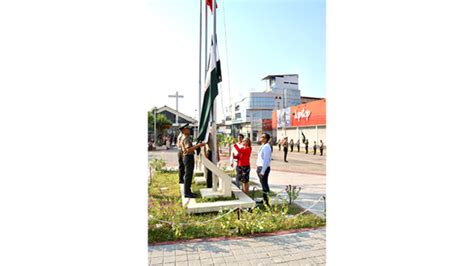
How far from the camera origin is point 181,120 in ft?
85.3

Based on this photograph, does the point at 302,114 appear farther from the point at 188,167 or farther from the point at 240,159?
the point at 188,167

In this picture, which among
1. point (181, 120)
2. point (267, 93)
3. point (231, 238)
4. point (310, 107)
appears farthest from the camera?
point (267, 93)

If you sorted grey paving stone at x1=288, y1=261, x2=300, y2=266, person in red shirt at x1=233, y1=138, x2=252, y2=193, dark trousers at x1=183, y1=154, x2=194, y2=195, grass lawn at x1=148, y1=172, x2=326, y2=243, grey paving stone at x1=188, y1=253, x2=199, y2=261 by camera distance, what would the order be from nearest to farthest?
grey paving stone at x1=288, y1=261, x2=300, y2=266
grey paving stone at x1=188, y1=253, x2=199, y2=261
grass lawn at x1=148, y1=172, x2=326, y2=243
dark trousers at x1=183, y1=154, x2=194, y2=195
person in red shirt at x1=233, y1=138, x2=252, y2=193

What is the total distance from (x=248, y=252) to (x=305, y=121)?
19.5m

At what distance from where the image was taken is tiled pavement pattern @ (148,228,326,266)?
2500 millimetres

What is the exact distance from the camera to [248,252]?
266cm

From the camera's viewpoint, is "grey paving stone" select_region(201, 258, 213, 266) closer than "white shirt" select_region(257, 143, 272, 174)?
Yes

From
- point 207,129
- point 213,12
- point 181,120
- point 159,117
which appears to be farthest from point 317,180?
point 181,120

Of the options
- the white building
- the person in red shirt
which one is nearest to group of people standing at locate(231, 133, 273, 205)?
the person in red shirt

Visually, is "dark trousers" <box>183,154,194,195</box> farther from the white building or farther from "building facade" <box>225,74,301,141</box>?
the white building

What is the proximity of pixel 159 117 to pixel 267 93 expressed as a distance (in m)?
27.4

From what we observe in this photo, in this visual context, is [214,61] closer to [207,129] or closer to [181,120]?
[207,129]

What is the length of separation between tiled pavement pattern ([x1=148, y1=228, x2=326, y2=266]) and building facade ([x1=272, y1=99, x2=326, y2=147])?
16.1 meters

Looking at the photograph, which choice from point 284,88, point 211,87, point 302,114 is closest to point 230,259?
point 211,87
